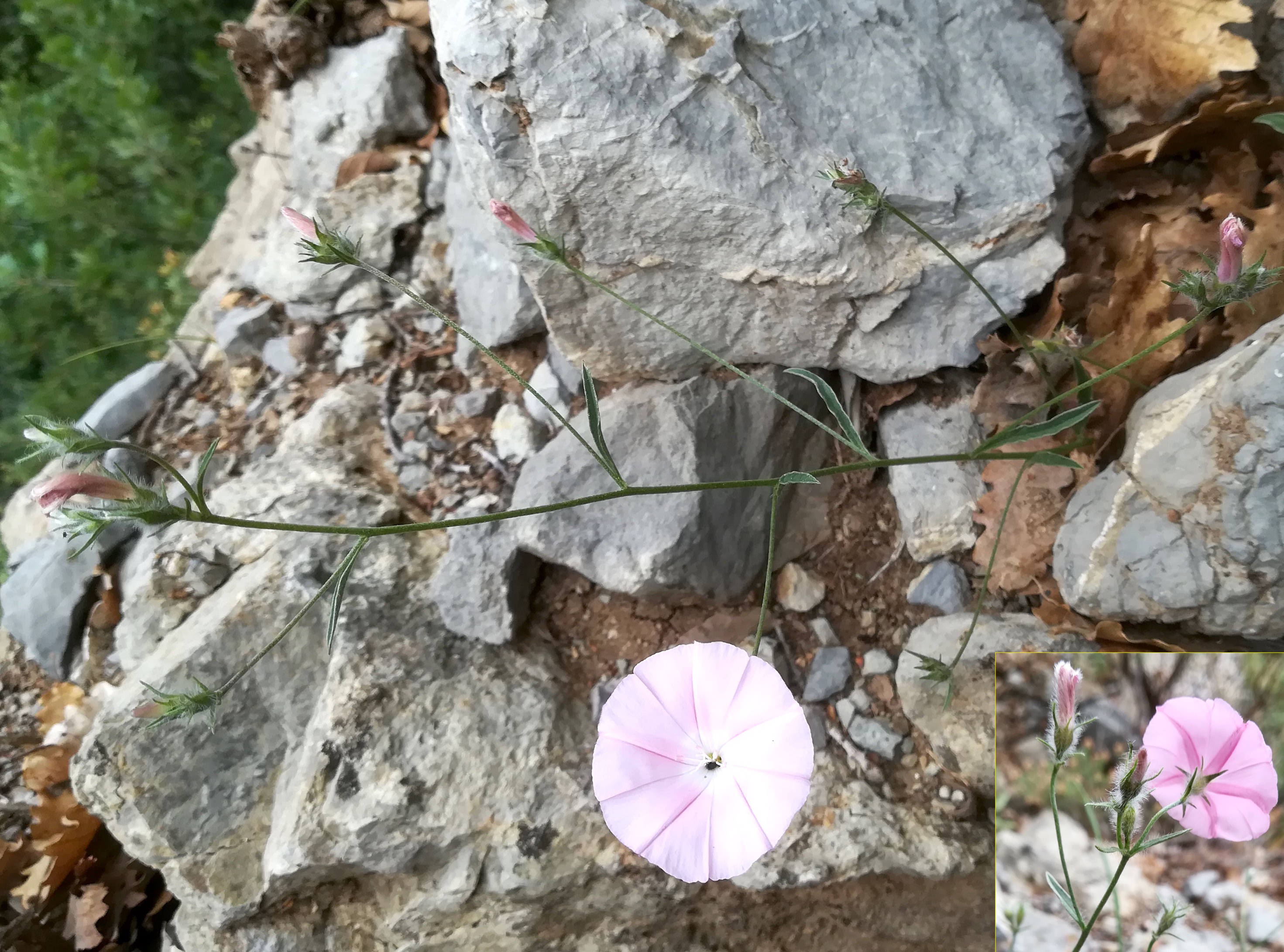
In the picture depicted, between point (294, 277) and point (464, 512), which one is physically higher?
point (294, 277)

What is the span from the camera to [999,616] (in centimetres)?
169

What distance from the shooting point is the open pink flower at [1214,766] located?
3.43 feet

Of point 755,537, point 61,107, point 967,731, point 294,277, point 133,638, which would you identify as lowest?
point 967,731

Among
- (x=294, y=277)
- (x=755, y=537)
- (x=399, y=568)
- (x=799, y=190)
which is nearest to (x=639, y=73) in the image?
(x=799, y=190)

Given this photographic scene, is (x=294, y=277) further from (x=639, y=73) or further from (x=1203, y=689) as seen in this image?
(x=1203, y=689)

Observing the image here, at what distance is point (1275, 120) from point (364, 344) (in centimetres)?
209

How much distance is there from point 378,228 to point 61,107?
2253 millimetres

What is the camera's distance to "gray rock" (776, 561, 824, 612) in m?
1.85

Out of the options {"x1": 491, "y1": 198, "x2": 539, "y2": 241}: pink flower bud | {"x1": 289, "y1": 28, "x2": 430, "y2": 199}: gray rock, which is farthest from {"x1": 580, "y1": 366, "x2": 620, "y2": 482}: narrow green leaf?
{"x1": 289, "y1": 28, "x2": 430, "y2": 199}: gray rock

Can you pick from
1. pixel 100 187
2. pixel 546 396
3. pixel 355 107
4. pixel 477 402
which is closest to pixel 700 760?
pixel 546 396

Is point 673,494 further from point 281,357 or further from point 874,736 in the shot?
point 281,357

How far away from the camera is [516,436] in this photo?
6.93ft

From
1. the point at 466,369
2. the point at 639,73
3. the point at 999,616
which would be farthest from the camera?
the point at 466,369

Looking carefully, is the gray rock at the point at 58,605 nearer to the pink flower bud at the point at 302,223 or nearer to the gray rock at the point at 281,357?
the gray rock at the point at 281,357
